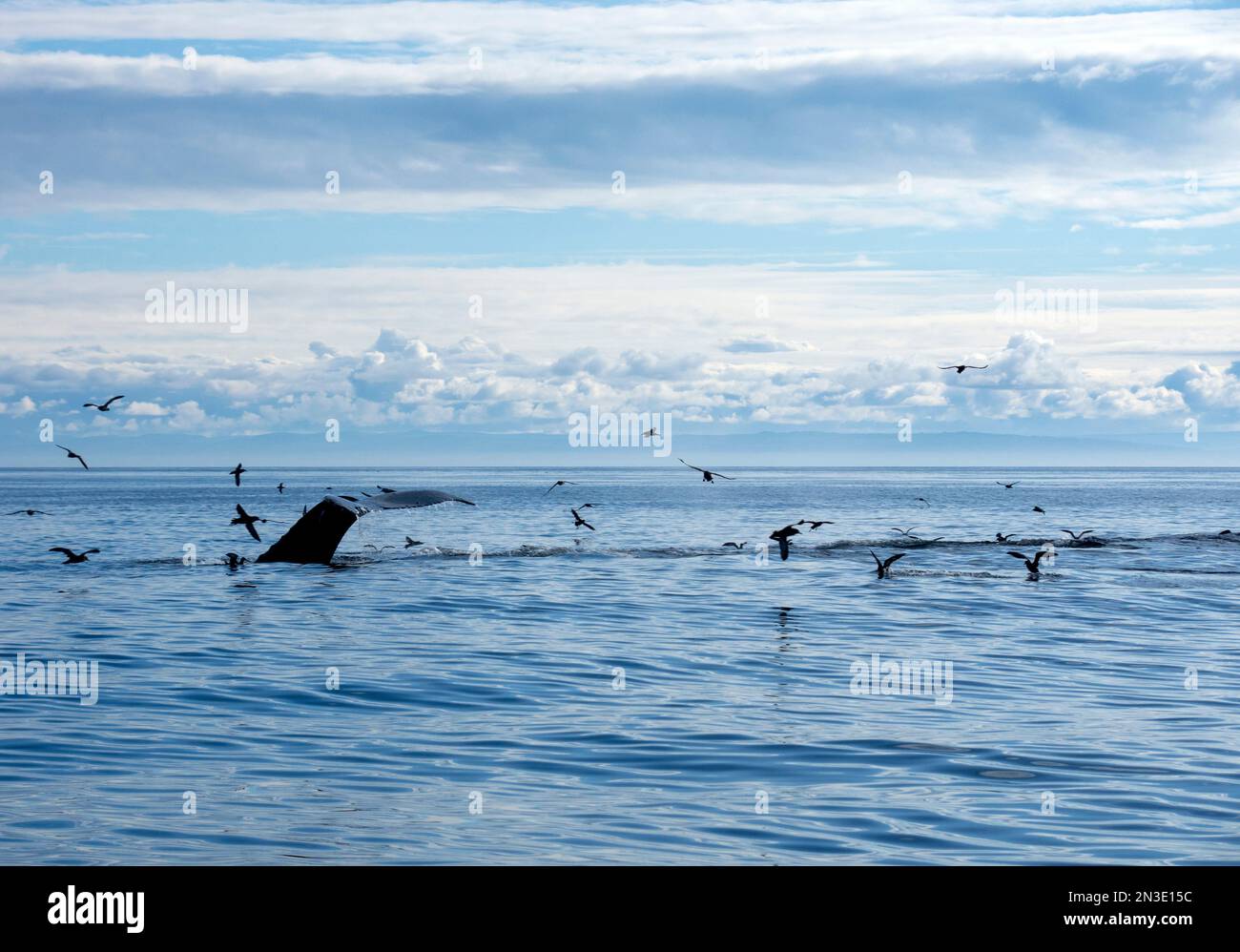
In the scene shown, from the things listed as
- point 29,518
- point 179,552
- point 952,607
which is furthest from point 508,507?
point 952,607

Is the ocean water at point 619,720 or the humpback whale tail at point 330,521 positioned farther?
the humpback whale tail at point 330,521

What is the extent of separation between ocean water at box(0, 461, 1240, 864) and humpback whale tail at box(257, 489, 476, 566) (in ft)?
4.22

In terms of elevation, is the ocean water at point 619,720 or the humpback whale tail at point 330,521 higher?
the humpback whale tail at point 330,521

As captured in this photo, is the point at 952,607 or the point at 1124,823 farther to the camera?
the point at 952,607

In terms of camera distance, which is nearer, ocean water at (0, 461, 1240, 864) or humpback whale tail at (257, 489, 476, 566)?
ocean water at (0, 461, 1240, 864)

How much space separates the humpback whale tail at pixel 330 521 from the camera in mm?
27672

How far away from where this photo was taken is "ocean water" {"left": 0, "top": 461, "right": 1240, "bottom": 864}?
34.1ft

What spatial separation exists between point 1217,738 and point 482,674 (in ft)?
31.5

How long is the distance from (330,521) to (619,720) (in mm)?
19838

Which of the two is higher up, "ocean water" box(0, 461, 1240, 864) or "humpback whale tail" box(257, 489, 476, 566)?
"humpback whale tail" box(257, 489, 476, 566)

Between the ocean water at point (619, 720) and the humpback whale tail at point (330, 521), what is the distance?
129 centimetres
